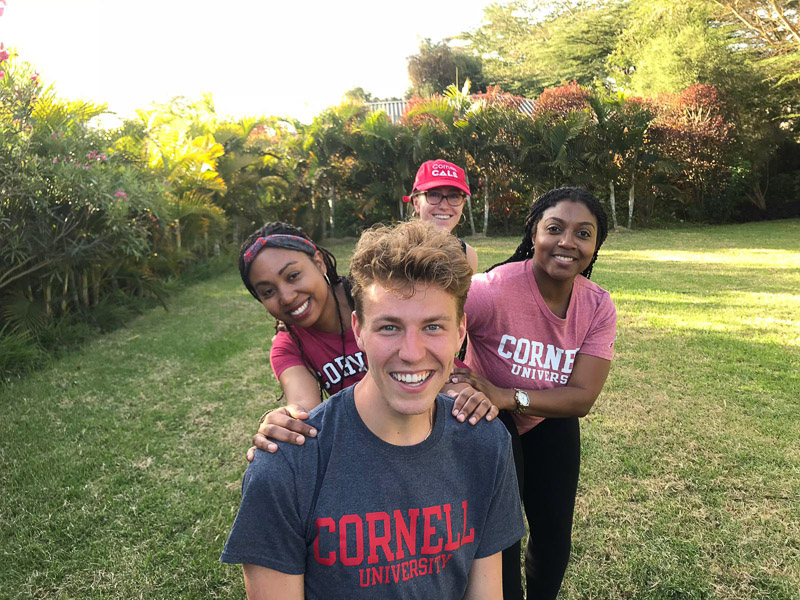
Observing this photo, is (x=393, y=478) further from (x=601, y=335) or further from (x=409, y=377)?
(x=601, y=335)

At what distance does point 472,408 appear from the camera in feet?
4.90

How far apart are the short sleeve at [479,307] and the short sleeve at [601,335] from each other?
373 millimetres

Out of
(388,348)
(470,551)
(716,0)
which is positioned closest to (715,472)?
(470,551)

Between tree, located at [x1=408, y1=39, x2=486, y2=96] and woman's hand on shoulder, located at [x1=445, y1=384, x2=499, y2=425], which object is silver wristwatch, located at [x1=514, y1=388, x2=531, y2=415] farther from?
tree, located at [x1=408, y1=39, x2=486, y2=96]

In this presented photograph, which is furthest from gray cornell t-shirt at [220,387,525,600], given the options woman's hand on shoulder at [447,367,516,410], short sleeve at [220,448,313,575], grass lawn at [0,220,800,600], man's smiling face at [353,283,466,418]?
grass lawn at [0,220,800,600]

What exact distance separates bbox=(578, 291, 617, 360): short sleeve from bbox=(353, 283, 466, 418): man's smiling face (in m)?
0.88

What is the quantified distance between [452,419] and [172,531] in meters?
2.50

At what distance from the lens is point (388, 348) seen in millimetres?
1351

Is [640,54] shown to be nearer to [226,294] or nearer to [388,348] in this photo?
[226,294]

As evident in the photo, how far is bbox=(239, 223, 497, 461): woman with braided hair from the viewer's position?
2.00m

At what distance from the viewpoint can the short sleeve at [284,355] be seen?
2053 mm

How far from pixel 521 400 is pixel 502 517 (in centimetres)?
50

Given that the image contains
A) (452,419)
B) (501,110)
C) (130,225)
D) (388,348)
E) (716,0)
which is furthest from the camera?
(716,0)

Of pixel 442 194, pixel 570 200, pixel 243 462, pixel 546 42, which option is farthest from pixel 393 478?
pixel 546 42
